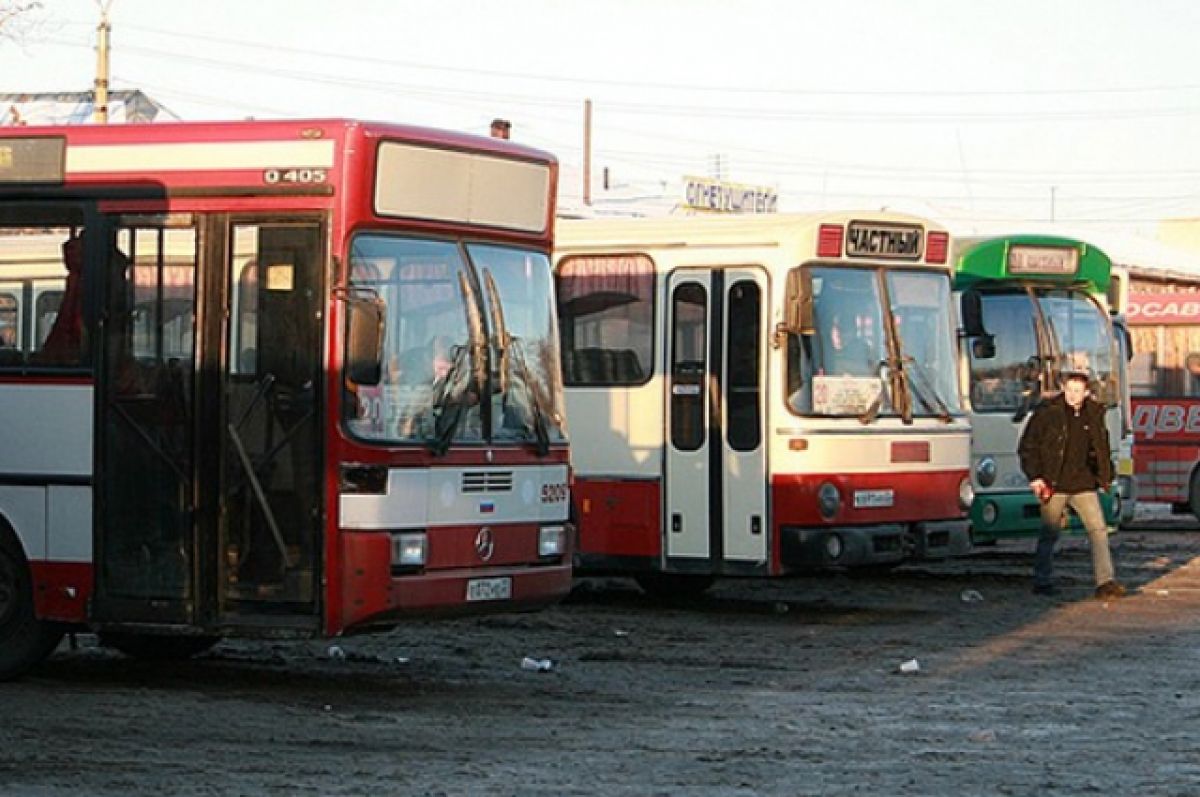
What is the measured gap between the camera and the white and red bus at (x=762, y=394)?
19.1 metres

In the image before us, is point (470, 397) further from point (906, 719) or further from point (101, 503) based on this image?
point (906, 719)

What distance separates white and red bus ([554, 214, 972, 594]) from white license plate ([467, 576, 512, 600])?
5.15 m

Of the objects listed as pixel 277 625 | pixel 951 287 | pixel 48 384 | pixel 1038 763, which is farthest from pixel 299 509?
pixel 951 287

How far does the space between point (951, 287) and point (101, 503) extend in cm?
853

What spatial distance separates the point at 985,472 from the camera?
877 inches

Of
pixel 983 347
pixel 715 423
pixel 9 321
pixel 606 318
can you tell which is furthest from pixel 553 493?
pixel 983 347

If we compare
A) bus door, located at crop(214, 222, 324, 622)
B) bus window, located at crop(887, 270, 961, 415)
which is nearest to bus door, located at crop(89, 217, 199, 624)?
bus door, located at crop(214, 222, 324, 622)

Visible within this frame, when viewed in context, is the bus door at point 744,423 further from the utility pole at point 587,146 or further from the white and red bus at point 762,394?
the utility pole at point 587,146

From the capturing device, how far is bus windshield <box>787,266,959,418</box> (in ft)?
62.6

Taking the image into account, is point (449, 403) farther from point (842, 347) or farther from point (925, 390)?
point (925, 390)

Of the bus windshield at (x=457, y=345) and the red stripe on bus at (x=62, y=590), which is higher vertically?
the bus windshield at (x=457, y=345)

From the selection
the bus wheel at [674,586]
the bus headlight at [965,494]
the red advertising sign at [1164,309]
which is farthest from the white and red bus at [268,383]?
the red advertising sign at [1164,309]

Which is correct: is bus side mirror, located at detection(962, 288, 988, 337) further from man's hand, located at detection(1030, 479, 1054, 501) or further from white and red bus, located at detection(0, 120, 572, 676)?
white and red bus, located at detection(0, 120, 572, 676)

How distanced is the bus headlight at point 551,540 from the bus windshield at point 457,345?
1.68 feet
